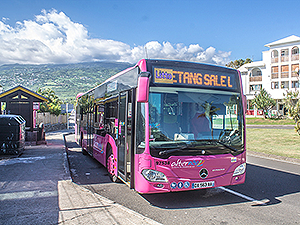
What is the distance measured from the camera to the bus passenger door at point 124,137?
611 centimetres

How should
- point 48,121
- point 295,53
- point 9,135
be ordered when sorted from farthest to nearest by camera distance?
point 295,53, point 48,121, point 9,135

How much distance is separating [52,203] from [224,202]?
3.71 metres

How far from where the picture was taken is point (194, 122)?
18.9 ft

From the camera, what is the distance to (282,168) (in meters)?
10.0

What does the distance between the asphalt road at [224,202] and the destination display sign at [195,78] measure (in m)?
2.60

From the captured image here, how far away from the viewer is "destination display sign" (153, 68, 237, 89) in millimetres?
5711

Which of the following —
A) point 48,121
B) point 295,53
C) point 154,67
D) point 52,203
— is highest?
point 295,53

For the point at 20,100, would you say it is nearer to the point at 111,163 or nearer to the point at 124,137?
the point at 111,163

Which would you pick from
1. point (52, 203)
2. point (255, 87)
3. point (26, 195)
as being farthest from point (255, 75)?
point (52, 203)

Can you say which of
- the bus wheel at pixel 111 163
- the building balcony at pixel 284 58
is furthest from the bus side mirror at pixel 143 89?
the building balcony at pixel 284 58

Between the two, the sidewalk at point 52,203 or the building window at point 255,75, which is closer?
the sidewalk at point 52,203

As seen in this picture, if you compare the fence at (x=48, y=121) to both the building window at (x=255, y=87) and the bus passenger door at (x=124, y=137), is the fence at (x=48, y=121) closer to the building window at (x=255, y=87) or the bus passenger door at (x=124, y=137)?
the bus passenger door at (x=124, y=137)

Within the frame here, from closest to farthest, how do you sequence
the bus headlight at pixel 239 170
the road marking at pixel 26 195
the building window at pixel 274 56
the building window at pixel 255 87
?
the bus headlight at pixel 239 170 < the road marking at pixel 26 195 < the building window at pixel 274 56 < the building window at pixel 255 87

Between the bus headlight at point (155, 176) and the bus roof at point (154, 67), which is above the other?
the bus roof at point (154, 67)
